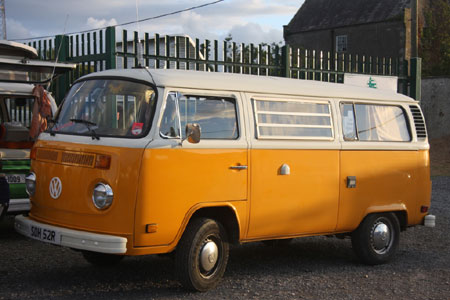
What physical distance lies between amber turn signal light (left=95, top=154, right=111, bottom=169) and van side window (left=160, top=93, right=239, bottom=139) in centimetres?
58

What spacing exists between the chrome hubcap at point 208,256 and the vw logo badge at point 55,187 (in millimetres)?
1528

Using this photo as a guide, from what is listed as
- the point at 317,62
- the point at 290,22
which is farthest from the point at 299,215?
the point at 290,22

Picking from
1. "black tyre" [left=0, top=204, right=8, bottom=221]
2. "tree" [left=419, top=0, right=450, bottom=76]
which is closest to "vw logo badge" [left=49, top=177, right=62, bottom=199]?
"black tyre" [left=0, top=204, right=8, bottom=221]

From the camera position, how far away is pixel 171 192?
6.02 metres

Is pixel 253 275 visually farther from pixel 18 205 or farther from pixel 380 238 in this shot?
pixel 18 205

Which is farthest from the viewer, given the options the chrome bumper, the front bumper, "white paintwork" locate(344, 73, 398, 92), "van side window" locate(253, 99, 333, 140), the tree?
the tree

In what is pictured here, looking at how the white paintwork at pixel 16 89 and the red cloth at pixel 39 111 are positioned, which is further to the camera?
the white paintwork at pixel 16 89

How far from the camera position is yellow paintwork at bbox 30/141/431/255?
5.83 m

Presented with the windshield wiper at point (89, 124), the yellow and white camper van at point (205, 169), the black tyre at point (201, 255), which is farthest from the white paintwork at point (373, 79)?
the windshield wiper at point (89, 124)

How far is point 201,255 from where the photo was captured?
631 cm

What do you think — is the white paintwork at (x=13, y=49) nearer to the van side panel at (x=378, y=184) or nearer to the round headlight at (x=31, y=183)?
the round headlight at (x=31, y=183)

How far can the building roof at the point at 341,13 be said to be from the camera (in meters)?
37.5

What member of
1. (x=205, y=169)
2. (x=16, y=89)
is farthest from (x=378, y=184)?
(x=16, y=89)

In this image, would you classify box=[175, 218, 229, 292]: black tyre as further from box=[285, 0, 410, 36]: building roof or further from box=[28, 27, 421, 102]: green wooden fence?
box=[285, 0, 410, 36]: building roof
